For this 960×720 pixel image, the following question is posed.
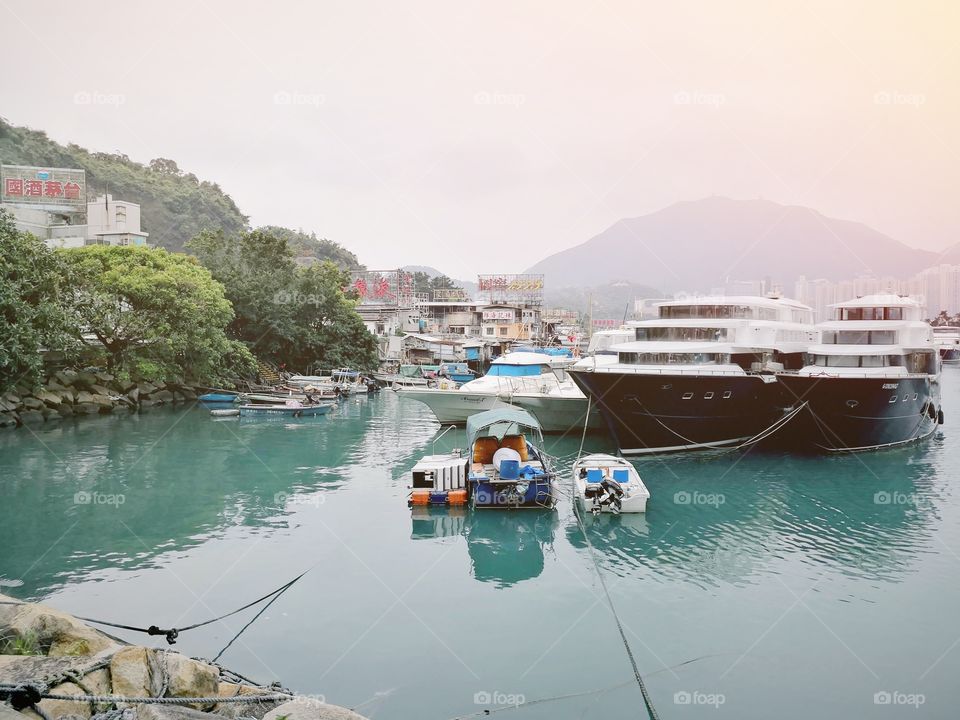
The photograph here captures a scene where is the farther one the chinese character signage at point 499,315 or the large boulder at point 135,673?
the chinese character signage at point 499,315

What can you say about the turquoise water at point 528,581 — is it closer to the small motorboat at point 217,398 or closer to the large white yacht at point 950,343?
the small motorboat at point 217,398

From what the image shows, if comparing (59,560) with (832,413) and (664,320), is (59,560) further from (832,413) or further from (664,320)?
(832,413)

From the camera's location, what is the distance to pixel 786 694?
29.1 feet

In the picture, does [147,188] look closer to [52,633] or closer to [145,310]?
[145,310]

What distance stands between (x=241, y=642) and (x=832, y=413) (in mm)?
20944

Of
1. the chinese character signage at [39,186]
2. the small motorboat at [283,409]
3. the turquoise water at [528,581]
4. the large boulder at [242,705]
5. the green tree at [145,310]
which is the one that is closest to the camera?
the large boulder at [242,705]

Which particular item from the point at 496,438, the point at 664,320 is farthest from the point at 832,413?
the point at 496,438

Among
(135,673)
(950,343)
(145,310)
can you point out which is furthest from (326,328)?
(950,343)

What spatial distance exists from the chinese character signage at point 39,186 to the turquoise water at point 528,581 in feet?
96.0

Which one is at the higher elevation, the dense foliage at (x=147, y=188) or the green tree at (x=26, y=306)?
the dense foliage at (x=147, y=188)

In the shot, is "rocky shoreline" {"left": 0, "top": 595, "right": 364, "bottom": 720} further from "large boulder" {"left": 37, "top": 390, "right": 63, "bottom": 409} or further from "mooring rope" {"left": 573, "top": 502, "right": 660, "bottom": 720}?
"large boulder" {"left": 37, "top": 390, "right": 63, "bottom": 409}

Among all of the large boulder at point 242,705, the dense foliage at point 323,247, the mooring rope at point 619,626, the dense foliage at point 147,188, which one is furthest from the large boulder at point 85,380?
the dense foliage at point 323,247

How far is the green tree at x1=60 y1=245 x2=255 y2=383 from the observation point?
103 feet

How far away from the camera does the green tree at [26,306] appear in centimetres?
2481
